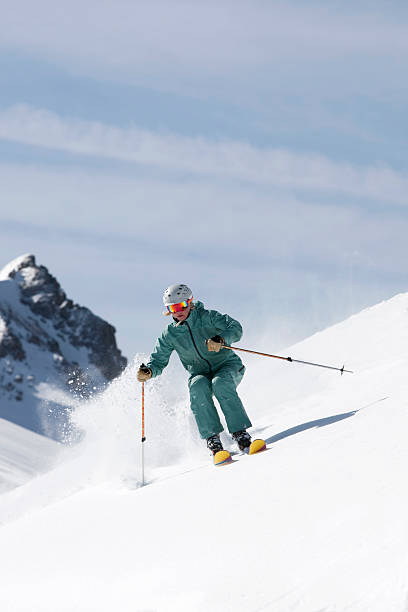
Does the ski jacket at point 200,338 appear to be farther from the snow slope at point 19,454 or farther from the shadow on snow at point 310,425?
the snow slope at point 19,454

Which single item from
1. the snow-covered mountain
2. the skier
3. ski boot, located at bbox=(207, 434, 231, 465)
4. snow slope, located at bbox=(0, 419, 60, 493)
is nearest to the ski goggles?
the skier

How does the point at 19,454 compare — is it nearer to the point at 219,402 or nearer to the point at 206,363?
the point at 206,363

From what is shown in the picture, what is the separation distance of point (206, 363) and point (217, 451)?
983 mm

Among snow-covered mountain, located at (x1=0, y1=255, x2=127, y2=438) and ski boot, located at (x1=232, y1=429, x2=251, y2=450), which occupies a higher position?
snow-covered mountain, located at (x1=0, y1=255, x2=127, y2=438)

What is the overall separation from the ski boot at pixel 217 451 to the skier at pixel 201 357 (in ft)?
0.22

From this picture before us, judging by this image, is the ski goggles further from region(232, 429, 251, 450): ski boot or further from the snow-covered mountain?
the snow-covered mountain

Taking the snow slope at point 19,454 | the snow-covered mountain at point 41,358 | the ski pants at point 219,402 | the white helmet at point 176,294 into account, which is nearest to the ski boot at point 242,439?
the ski pants at point 219,402

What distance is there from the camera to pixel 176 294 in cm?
754

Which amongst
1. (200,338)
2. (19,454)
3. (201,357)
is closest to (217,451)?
(201,357)

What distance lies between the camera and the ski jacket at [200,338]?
24.7ft

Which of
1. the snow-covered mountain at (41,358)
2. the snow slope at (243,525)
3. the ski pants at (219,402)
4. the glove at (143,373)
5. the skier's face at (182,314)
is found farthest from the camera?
the snow-covered mountain at (41,358)

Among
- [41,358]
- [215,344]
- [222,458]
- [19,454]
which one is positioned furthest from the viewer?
[41,358]

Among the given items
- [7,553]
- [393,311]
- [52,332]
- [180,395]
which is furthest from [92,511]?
[52,332]

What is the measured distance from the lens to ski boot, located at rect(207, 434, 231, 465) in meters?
6.63
